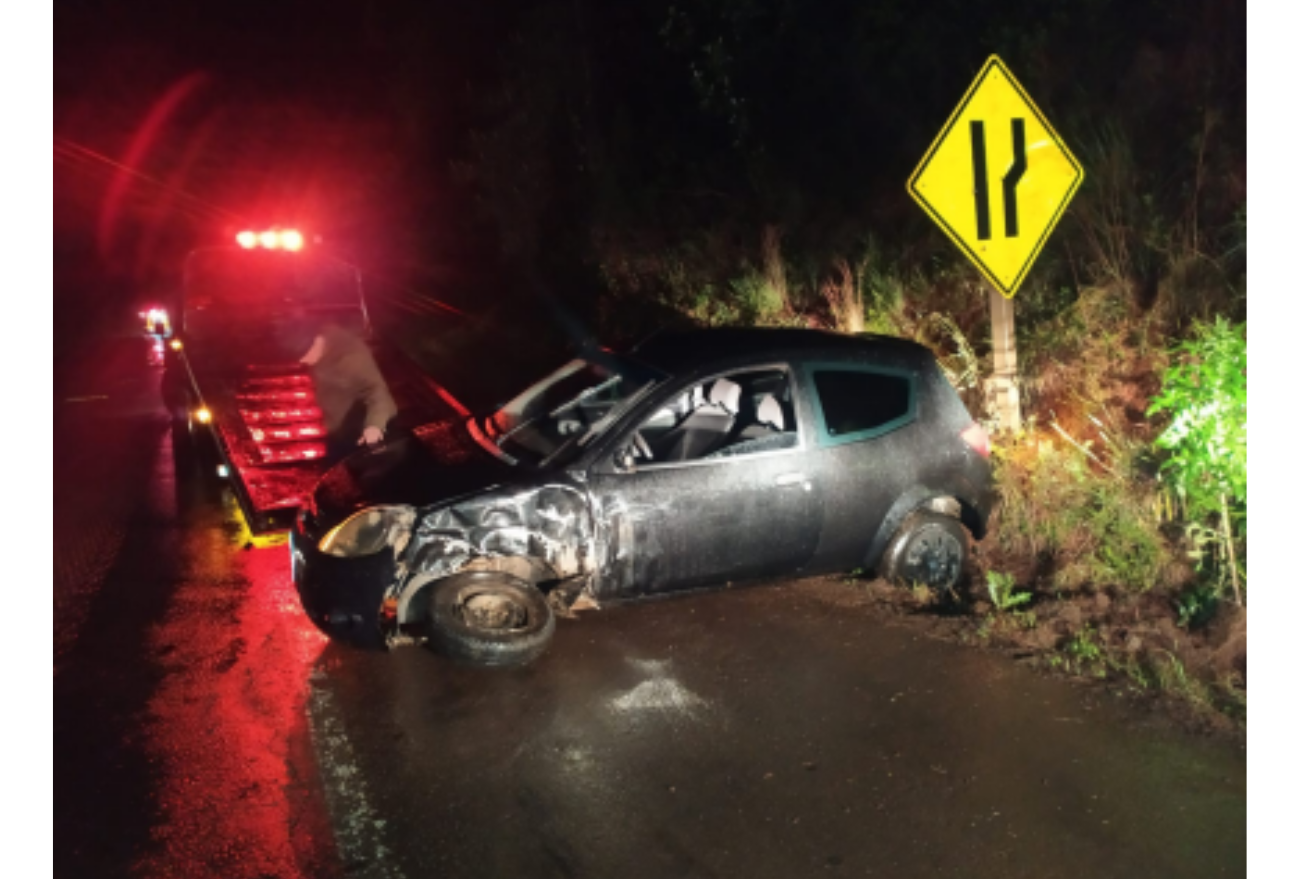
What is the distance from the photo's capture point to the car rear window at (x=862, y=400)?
6.28 m

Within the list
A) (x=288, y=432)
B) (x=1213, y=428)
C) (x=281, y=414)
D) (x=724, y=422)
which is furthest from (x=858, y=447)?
(x=281, y=414)

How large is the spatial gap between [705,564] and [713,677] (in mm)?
633

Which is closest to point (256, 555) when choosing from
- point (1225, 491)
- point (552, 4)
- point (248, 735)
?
point (248, 735)

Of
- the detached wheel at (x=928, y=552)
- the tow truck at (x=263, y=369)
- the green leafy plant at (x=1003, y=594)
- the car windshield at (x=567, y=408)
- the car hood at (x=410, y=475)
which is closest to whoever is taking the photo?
the car hood at (x=410, y=475)

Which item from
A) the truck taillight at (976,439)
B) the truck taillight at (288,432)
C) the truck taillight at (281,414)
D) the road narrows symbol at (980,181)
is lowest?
Result: the truck taillight at (976,439)

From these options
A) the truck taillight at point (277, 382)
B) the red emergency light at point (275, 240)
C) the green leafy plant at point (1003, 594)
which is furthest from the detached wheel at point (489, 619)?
the red emergency light at point (275, 240)

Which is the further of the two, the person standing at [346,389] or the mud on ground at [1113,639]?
the person standing at [346,389]

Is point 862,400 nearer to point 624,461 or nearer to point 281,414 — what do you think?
point 624,461

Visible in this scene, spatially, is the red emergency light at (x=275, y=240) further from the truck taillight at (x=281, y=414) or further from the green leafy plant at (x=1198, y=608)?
the green leafy plant at (x=1198, y=608)

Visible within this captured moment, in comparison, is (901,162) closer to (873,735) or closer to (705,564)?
(705,564)

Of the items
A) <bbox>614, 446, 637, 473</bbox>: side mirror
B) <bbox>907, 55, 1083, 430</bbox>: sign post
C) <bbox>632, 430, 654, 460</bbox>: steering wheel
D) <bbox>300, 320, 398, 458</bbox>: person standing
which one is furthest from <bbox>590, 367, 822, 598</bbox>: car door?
<bbox>300, 320, 398, 458</bbox>: person standing

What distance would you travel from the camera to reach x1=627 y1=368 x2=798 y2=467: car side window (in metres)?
6.03

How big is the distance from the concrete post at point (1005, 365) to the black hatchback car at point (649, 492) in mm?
1039

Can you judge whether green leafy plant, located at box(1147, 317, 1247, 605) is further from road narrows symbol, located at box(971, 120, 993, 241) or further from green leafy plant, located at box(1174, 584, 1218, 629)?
road narrows symbol, located at box(971, 120, 993, 241)
